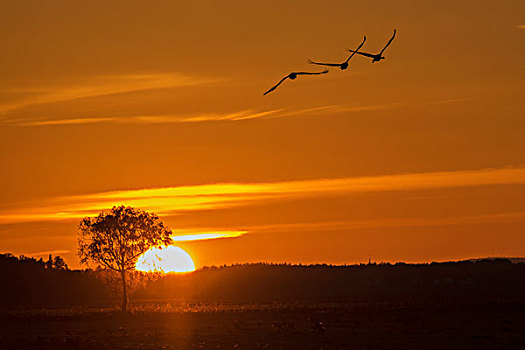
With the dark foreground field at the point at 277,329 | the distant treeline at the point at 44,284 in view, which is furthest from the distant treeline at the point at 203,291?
the dark foreground field at the point at 277,329

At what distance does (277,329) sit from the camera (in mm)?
66688

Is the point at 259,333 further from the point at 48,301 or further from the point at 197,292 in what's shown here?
the point at 197,292

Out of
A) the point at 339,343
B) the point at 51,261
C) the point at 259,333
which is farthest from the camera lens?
the point at 51,261

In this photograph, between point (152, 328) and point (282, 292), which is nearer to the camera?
point (152, 328)

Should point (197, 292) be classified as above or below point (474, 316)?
above

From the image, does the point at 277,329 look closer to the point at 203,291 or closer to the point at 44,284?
the point at 44,284

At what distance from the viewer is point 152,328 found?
69.9 m

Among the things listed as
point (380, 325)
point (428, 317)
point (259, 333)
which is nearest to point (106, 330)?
point (259, 333)

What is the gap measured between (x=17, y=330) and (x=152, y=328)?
32.0 feet

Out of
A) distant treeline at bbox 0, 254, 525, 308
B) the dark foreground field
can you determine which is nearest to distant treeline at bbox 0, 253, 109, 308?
distant treeline at bbox 0, 254, 525, 308

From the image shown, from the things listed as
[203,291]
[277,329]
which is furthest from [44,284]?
[277,329]

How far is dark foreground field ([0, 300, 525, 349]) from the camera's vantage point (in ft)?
182

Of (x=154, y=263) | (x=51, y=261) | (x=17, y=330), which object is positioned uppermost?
(x=51, y=261)

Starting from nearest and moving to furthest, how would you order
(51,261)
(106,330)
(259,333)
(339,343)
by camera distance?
(339,343)
(259,333)
(106,330)
(51,261)
